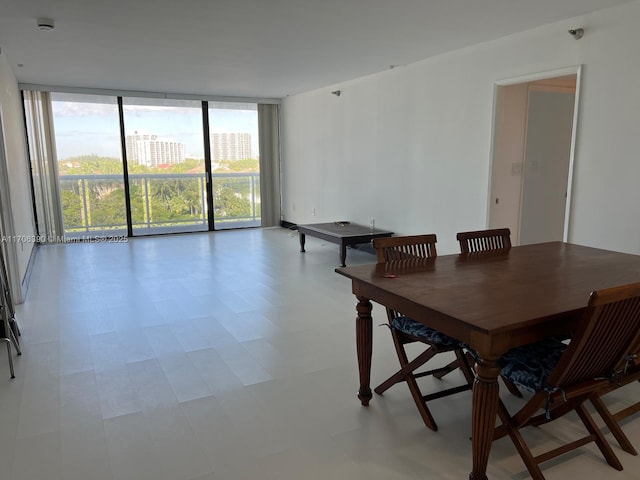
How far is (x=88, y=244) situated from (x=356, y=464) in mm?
6548

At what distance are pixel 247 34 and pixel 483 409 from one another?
11.9 feet

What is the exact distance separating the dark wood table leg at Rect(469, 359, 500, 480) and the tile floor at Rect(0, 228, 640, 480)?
185 millimetres

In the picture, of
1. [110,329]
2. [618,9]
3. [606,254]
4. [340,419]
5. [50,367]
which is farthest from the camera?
[110,329]

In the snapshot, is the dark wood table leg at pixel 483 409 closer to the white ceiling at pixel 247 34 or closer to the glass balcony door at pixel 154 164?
the white ceiling at pixel 247 34

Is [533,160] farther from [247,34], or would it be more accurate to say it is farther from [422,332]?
[422,332]

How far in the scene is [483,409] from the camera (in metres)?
1.75

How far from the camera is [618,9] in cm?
335

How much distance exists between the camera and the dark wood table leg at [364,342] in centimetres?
236

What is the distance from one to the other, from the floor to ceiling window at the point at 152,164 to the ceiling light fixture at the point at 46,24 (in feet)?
12.4

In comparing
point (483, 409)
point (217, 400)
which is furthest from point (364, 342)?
point (217, 400)

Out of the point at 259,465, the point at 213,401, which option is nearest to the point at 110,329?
the point at 213,401

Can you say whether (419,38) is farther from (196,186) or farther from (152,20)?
(196,186)

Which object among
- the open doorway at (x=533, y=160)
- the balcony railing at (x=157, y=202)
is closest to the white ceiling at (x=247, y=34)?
the open doorway at (x=533, y=160)

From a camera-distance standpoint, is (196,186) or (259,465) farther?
(196,186)
